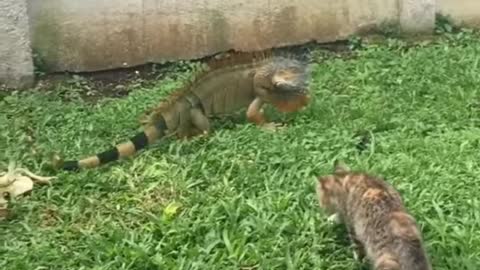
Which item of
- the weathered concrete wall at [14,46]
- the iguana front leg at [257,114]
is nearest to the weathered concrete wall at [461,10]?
the iguana front leg at [257,114]

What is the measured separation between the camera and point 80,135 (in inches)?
236

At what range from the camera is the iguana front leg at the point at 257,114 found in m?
6.04

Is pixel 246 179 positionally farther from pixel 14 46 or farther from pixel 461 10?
pixel 461 10

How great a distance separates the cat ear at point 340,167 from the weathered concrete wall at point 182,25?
2919 millimetres

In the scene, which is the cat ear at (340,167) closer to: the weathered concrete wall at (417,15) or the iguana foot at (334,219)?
the iguana foot at (334,219)

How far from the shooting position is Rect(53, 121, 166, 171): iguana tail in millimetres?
5227

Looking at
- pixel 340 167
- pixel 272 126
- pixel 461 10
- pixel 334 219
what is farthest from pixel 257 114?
pixel 461 10

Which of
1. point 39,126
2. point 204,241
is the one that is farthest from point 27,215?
point 39,126

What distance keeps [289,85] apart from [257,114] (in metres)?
0.27

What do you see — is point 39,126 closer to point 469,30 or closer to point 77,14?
point 77,14

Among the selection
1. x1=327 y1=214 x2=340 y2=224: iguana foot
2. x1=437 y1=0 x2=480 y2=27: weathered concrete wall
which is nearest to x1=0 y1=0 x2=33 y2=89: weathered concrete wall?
x1=437 y1=0 x2=480 y2=27: weathered concrete wall

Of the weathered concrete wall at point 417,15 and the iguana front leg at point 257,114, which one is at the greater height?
the weathered concrete wall at point 417,15

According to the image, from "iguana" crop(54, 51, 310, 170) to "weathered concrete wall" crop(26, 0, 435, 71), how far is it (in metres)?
1.49

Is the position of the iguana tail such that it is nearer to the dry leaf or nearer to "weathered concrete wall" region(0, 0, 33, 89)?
the dry leaf
